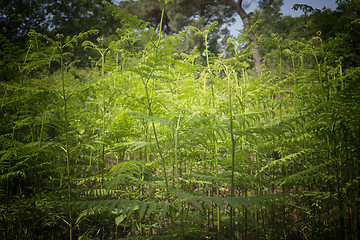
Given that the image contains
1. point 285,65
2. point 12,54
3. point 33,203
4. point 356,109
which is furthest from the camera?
point 285,65

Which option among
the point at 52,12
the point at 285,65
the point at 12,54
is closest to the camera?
the point at 12,54

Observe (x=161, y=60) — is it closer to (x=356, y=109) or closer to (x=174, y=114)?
(x=174, y=114)

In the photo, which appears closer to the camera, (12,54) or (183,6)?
(12,54)

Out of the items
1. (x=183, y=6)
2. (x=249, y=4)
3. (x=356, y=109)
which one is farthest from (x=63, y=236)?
(x=183, y=6)

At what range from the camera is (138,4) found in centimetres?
1541

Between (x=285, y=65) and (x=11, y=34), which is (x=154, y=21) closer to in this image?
A: (x=11, y=34)

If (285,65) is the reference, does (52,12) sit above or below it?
above

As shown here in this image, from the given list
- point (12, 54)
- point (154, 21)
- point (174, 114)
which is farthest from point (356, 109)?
point (154, 21)

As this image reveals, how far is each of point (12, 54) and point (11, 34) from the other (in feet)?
29.2

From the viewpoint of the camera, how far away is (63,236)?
8.29 feet

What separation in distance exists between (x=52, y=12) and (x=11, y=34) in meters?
2.96

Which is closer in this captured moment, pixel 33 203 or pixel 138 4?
pixel 33 203

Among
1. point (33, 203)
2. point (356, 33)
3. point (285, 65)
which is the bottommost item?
point (33, 203)

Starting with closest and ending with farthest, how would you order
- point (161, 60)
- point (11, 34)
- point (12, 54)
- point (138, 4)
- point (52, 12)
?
1. point (161, 60)
2. point (12, 54)
3. point (11, 34)
4. point (52, 12)
5. point (138, 4)
